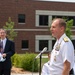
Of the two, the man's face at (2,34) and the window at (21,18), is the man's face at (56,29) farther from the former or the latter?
the window at (21,18)

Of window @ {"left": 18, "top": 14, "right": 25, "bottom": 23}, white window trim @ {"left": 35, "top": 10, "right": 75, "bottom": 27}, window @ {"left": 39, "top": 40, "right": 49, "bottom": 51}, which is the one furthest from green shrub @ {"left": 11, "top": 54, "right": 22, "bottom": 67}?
window @ {"left": 39, "top": 40, "right": 49, "bottom": 51}

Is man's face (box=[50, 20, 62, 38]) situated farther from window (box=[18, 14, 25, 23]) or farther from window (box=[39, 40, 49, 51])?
window (box=[39, 40, 49, 51])

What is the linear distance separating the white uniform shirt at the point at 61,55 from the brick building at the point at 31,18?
38.1m

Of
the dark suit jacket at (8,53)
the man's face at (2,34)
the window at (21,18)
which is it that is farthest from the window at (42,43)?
the man's face at (2,34)

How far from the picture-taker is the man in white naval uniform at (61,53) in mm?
4184

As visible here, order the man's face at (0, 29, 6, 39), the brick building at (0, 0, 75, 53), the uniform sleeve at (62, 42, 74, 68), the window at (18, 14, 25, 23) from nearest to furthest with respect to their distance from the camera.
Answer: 1. the uniform sleeve at (62, 42, 74, 68)
2. the man's face at (0, 29, 6, 39)
3. the brick building at (0, 0, 75, 53)
4. the window at (18, 14, 25, 23)

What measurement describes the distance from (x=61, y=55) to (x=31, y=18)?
3927 centimetres

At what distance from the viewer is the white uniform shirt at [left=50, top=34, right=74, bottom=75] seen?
4188 millimetres

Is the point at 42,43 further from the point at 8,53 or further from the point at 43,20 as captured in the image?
the point at 8,53

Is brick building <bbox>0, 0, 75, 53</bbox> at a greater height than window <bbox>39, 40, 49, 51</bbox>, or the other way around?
brick building <bbox>0, 0, 75, 53</bbox>

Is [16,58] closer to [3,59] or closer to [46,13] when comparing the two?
[3,59]

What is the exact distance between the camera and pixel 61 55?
14.1 feet

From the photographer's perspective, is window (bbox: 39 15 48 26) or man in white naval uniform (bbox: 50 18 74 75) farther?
window (bbox: 39 15 48 26)

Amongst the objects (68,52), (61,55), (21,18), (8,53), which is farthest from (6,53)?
(21,18)
